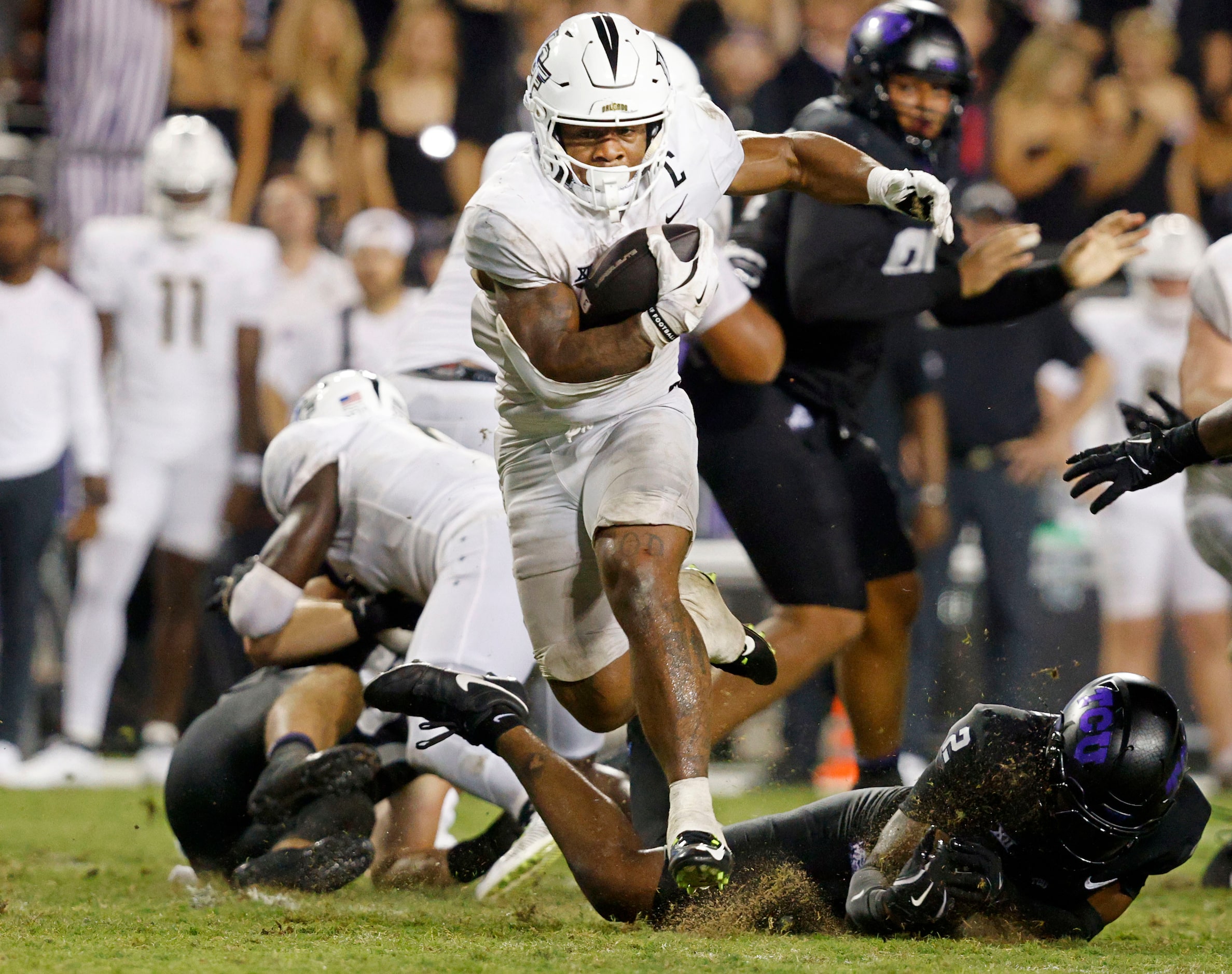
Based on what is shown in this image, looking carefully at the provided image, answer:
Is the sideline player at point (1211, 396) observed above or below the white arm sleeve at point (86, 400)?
above

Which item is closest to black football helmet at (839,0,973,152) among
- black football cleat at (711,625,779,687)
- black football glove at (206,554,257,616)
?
black football cleat at (711,625,779,687)

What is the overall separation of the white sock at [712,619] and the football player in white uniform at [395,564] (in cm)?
65

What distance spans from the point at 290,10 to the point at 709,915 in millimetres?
5736

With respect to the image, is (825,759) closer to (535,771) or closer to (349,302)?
(349,302)

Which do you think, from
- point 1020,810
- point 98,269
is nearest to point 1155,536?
point 1020,810

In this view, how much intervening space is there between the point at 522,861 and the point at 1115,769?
141 cm

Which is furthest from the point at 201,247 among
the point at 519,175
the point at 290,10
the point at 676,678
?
the point at 676,678

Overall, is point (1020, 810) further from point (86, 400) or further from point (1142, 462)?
point (86, 400)

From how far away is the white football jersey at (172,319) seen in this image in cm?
711

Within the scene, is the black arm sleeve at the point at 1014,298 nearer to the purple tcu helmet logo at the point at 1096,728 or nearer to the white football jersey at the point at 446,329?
the white football jersey at the point at 446,329

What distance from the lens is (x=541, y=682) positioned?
422 centimetres

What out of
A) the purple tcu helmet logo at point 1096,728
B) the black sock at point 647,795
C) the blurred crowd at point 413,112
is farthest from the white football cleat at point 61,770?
the purple tcu helmet logo at point 1096,728

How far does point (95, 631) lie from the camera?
6.72 m

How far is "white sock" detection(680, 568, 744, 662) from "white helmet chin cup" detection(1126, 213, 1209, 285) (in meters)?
4.22
